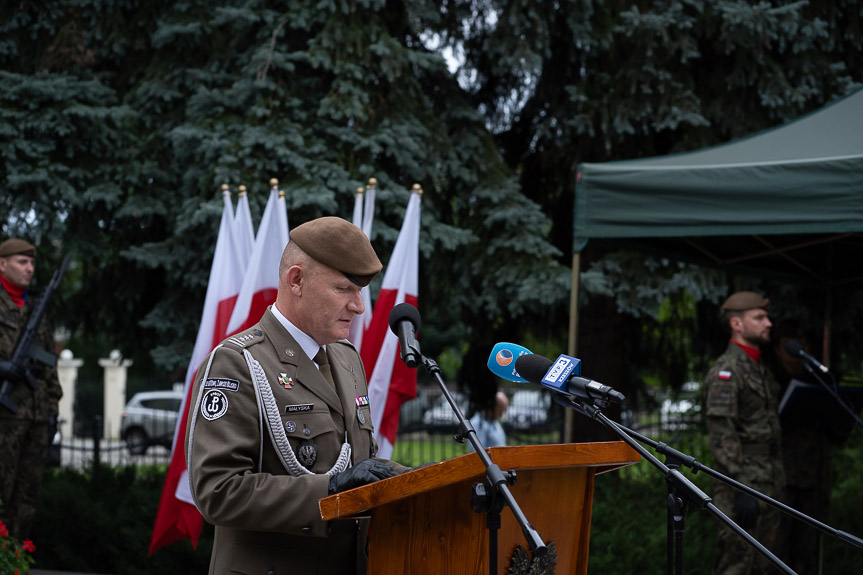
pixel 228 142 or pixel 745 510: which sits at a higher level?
pixel 228 142

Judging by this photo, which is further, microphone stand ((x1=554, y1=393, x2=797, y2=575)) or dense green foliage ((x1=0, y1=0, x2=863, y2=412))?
dense green foliage ((x1=0, y1=0, x2=863, y2=412))

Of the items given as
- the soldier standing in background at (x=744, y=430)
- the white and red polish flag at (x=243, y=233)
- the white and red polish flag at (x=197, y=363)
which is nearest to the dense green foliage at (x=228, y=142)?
the white and red polish flag at (x=243, y=233)

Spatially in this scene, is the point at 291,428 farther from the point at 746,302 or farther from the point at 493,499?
the point at 746,302

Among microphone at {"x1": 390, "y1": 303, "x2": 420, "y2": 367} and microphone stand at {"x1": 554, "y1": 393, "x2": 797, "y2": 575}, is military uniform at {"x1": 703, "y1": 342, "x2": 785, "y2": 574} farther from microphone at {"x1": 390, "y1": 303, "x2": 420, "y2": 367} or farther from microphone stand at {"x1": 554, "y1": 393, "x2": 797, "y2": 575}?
microphone at {"x1": 390, "y1": 303, "x2": 420, "y2": 367}

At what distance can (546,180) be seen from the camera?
9633mm

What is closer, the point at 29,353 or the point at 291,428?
the point at 291,428

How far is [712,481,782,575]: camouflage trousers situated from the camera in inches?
243

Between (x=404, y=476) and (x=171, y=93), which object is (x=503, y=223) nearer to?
(x=171, y=93)

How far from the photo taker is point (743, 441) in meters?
6.40

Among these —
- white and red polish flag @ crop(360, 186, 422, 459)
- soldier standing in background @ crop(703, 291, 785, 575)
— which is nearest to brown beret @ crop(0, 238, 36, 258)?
white and red polish flag @ crop(360, 186, 422, 459)

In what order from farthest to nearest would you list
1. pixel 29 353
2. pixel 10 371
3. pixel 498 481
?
pixel 29 353 → pixel 10 371 → pixel 498 481

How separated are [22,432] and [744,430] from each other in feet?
17.1

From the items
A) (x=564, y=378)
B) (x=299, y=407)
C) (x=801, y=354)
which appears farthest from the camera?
(x=801, y=354)

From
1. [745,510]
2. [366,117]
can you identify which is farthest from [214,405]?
[366,117]
